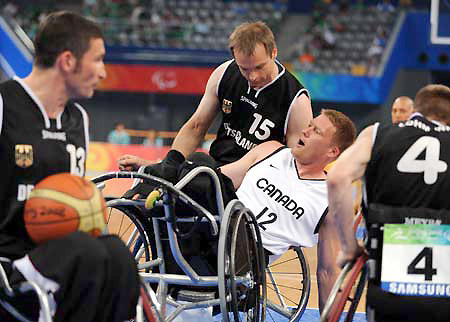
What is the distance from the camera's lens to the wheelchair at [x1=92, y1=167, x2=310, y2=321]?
455 centimetres

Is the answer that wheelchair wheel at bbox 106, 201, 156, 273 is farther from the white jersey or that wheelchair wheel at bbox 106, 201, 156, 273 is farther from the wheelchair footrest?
the white jersey

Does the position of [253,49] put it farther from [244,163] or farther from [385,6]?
[385,6]

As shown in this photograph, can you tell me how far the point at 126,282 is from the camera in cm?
340

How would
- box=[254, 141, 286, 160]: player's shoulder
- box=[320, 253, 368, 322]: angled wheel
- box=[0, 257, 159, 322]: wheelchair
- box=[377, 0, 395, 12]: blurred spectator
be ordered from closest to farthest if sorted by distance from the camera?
box=[0, 257, 159, 322]: wheelchair
box=[320, 253, 368, 322]: angled wheel
box=[254, 141, 286, 160]: player's shoulder
box=[377, 0, 395, 12]: blurred spectator

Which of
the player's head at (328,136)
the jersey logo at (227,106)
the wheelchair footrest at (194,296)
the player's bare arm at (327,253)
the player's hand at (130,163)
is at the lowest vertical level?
the wheelchair footrest at (194,296)

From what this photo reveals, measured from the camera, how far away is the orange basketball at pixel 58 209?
3344mm

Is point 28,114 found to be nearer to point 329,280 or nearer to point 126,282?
point 126,282

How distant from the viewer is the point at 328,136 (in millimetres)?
5172

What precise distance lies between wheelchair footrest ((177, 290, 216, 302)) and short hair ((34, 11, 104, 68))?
1964 mm

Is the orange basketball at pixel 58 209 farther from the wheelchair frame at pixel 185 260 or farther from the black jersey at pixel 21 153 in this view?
the wheelchair frame at pixel 185 260

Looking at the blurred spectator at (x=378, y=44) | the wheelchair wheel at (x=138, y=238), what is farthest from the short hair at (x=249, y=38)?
the blurred spectator at (x=378, y=44)

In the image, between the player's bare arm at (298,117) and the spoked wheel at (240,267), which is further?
the player's bare arm at (298,117)

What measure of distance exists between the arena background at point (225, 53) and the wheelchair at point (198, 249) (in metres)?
18.7

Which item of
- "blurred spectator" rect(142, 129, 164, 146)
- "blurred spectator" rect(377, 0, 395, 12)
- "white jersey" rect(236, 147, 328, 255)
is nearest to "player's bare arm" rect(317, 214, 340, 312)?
"white jersey" rect(236, 147, 328, 255)
